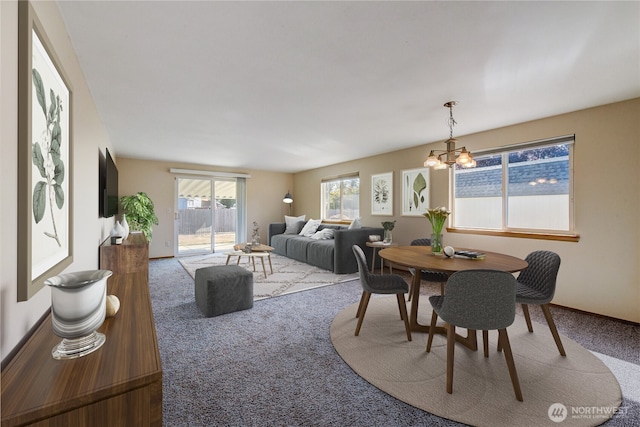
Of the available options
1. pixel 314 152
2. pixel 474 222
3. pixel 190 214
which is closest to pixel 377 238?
pixel 474 222

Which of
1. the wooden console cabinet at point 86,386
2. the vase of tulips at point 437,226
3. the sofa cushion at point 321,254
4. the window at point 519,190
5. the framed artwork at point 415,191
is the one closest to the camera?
the wooden console cabinet at point 86,386

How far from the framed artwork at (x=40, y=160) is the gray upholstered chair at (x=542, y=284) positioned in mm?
2762

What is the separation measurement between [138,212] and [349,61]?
16.7ft

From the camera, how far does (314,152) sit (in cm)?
520

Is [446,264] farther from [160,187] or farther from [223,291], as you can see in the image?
[160,187]

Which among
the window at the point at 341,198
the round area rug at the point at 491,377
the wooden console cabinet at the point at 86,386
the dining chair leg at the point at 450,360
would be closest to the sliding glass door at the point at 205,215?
the window at the point at 341,198

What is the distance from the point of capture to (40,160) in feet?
3.39

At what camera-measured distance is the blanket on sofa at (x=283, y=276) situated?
3727 millimetres

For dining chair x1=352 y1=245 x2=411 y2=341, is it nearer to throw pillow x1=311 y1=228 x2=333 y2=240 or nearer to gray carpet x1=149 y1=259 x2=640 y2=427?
gray carpet x1=149 y1=259 x2=640 y2=427

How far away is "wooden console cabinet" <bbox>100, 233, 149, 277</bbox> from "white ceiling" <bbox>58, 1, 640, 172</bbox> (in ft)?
5.18

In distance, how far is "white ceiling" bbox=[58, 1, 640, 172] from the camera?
155cm

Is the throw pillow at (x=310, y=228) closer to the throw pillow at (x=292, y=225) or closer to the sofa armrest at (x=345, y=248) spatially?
the throw pillow at (x=292, y=225)

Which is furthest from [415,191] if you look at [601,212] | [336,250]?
[601,212]

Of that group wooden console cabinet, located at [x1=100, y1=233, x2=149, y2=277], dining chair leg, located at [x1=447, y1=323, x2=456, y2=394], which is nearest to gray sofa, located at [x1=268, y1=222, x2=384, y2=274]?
wooden console cabinet, located at [x1=100, y1=233, x2=149, y2=277]
